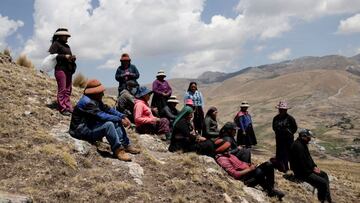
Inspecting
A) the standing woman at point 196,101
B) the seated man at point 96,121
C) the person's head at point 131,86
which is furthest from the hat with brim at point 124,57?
the seated man at point 96,121

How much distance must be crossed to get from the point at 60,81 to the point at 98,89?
273cm

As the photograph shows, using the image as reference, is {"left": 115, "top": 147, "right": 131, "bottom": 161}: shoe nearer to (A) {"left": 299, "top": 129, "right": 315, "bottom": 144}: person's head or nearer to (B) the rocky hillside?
(B) the rocky hillside

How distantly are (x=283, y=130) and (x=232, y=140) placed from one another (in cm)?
262

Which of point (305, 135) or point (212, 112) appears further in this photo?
point (212, 112)

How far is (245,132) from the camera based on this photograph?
16.1 metres

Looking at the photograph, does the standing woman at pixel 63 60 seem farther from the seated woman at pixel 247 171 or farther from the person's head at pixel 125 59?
the seated woman at pixel 247 171

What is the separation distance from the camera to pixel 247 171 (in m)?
12.2

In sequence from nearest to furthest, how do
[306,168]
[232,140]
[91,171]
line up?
[91,171]
[232,140]
[306,168]

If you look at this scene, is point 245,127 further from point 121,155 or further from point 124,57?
point 121,155

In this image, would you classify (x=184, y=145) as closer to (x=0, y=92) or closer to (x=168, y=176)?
(x=168, y=176)

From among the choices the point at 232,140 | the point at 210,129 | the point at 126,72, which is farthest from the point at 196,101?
the point at 232,140

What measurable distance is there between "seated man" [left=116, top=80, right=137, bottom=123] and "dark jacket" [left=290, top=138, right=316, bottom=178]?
610 cm

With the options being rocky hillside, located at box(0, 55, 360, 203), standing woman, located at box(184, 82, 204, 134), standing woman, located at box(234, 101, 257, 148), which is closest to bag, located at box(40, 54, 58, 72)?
rocky hillside, located at box(0, 55, 360, 203)

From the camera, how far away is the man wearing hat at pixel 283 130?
47.6 ft
